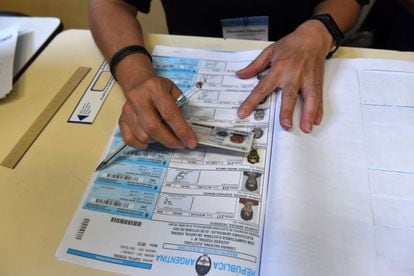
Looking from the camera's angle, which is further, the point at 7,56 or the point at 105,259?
the point at 7,56

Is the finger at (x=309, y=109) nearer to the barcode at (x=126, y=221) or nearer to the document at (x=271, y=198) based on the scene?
the document at (x=271, y=198)

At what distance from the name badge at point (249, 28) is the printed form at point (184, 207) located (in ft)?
0.81

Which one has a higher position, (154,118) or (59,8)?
(154,118)

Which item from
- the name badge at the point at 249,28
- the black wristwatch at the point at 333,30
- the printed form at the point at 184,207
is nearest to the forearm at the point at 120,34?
the printed form at the point at 184,207

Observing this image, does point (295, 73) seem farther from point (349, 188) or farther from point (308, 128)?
point (349, 188)

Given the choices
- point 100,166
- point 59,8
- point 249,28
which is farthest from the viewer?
point 59,8

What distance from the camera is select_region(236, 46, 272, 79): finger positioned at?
0.63m

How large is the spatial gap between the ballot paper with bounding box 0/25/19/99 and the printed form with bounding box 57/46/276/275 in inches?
10.6

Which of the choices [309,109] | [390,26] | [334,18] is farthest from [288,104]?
[390,26]

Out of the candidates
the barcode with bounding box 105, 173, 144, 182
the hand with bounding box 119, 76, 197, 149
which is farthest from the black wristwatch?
the barcode with bounding box 105, 173, 144, 182

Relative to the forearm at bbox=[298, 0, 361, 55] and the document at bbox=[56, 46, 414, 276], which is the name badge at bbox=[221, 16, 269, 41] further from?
the document at bbox=[56, 46, 414, 276]

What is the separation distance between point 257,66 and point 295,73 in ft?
0.24

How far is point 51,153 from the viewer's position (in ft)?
1.86

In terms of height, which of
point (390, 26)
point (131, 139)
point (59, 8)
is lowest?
point (59, 8)
